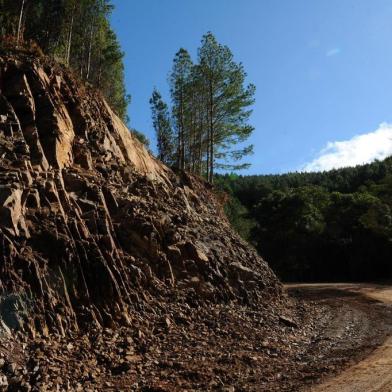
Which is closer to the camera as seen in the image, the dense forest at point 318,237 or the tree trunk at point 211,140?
the tree trunk at point 211,140

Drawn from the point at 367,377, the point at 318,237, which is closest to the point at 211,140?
the point at 367,377

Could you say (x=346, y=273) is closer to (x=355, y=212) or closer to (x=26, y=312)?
(x=355, y=212)

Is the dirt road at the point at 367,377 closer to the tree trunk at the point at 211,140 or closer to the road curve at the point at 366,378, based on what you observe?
the road curve at the point at 366,378

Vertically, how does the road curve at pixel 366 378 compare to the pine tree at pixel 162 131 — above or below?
below

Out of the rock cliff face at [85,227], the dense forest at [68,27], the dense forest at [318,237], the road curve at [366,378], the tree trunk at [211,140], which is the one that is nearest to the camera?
the road curve at [366,378]

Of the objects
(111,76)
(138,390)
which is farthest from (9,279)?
(111,76)

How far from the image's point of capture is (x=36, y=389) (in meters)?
5.95

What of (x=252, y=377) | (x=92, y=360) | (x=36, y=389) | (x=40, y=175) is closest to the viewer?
(x=36, y=389)

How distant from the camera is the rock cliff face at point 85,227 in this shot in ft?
26.7

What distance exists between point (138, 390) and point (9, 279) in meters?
3.02

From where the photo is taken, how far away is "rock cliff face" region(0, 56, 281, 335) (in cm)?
814

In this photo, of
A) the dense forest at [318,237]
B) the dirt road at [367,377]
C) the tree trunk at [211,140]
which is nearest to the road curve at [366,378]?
the dirt road at [367,377]

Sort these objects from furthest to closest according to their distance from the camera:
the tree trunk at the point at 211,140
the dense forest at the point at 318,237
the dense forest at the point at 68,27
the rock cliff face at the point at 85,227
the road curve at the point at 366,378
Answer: the dense forest at the point at 318,237, the tree trunk at the point at 211,140, the dense forest at the point at 68,27, the rock cliff face at the point at 85,227, the road curve at the point at 366,378

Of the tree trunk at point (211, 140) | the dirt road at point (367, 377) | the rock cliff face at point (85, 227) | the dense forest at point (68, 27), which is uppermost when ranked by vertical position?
the dense forest at point (68, 27)
